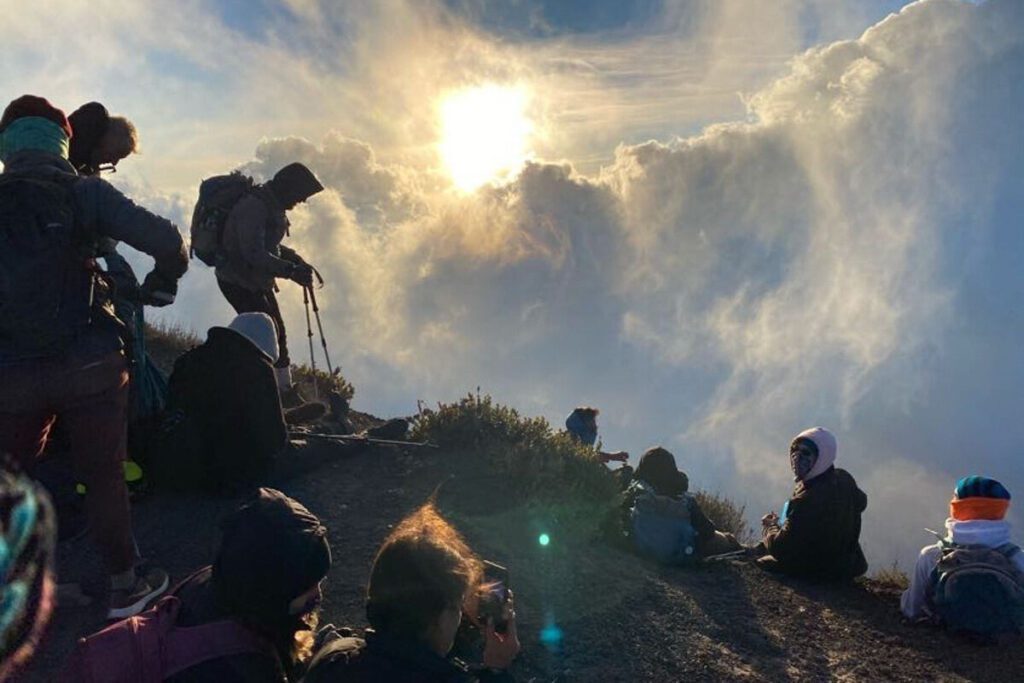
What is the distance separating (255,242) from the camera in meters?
7.02

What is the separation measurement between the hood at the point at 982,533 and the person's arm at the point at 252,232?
19.2ft

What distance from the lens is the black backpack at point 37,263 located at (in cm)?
353

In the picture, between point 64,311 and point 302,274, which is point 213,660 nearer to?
point 64,311

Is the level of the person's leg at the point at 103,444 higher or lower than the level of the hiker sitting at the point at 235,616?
higher

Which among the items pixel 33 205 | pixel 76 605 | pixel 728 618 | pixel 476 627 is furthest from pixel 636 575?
pixel 33 205

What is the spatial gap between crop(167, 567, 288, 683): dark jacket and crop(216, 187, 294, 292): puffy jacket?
4.70 meters

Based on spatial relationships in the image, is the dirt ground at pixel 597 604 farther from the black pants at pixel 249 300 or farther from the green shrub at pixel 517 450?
the black pants at pixel 249 300

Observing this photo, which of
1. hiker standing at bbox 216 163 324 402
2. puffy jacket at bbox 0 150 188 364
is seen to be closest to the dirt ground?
hiker standing at bbox 216 163 324 402

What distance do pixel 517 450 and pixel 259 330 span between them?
8.24 ft

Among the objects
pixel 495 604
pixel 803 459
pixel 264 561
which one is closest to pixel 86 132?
pixel 264 561

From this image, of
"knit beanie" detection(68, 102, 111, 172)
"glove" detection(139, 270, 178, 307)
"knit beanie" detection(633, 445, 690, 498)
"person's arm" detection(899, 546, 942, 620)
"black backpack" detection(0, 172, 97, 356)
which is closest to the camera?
"black backpack" detection(0, 172, 97, 356)

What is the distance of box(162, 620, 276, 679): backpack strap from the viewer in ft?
8.03

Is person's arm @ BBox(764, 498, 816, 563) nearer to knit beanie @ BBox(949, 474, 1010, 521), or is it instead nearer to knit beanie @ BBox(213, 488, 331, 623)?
knit beanie @ BBox(949, 474, 1010, 521)

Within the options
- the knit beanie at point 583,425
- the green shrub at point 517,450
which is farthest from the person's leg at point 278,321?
the knit beanie at point 583,425
